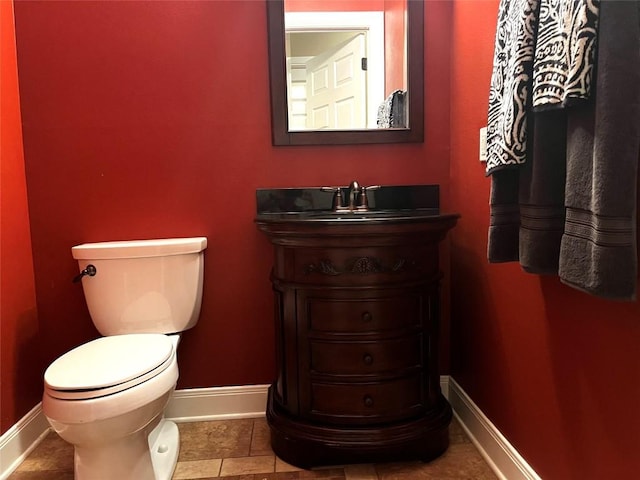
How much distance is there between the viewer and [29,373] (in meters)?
1.75

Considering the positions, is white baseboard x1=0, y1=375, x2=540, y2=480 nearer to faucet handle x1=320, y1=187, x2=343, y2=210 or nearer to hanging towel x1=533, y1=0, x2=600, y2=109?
faucet handle x1=320, y1=187, x2=343, y2=210

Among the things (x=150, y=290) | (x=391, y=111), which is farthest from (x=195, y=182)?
(x=391, y=111)

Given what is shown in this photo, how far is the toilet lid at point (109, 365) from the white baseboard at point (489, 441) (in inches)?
44.2

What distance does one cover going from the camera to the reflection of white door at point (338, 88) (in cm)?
181

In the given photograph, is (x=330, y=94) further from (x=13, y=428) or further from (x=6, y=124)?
(x=13, y=428)

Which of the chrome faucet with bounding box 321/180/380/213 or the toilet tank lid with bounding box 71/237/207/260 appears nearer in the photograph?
the toilet tank lid with bounding box 71/237/207/260

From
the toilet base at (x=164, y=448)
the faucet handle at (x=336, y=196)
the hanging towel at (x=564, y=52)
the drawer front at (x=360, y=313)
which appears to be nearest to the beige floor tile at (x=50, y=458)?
the toilet base at (x=164, y=448)

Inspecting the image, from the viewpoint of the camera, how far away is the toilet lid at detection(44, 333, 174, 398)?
120 cm

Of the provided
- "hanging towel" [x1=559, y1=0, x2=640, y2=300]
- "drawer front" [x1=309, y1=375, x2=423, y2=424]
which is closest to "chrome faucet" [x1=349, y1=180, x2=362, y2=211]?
"drawer front" [x1=309, y1=375, x2=423, y2=424]

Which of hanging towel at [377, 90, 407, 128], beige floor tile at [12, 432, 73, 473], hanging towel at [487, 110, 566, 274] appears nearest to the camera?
hanging towel at [487, 110, 566, 274]

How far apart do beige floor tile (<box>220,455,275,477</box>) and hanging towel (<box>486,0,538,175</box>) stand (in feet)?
4.09

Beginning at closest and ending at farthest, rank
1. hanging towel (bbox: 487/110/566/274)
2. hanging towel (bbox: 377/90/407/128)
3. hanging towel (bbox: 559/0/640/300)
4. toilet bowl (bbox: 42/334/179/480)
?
hanging towel (bbox: 559/0/640/300), hanging towel (bbox: 487/110/566/274), toilet bowl (bbox: 42/334/179/480), hanging towel (bbox: 377/90/407/128)

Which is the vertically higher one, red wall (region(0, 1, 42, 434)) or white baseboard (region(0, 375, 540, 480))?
red wall (region(0, 1, 42, 434))

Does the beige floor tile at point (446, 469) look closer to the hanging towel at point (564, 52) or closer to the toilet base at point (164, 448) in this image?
the toilet base at point (164, 448)
